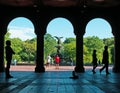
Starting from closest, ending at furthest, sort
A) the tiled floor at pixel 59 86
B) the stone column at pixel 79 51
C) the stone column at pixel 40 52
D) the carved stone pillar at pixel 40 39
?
the tiled floor at pixel 59 86, the carved stone pillar at pixel 40 39, the stone column at pixel 40 52, the stone column at pixel 79 51

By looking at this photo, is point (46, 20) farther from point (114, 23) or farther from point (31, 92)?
point (31, 92)

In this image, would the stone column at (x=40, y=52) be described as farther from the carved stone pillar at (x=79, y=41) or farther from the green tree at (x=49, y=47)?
the green tree at (x=49, y=47)

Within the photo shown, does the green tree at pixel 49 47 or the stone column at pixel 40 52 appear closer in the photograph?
the stone column at pixel 40 52

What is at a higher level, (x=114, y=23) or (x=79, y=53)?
(x=114, y=23)

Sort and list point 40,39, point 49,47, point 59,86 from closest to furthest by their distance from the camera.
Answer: point 59,86
point 40,39
point 49,47

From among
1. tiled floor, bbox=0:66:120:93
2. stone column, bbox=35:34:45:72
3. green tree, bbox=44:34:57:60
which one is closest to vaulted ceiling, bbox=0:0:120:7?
stone column, bbox=35:34:45:72

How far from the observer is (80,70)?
30297 millimetres

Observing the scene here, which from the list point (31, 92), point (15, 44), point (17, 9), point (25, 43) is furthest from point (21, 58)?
point (31, 92)

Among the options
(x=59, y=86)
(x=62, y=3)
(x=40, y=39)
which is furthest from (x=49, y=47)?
(x=59, y=86)

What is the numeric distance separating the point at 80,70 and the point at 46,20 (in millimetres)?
4505

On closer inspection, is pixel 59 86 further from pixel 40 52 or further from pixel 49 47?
pixel 49 47

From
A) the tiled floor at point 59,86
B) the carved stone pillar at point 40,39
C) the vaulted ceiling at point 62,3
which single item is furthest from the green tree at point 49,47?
the tiled floor at point 59,86

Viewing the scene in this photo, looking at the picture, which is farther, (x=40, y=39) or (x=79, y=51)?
(x=79, y=51)

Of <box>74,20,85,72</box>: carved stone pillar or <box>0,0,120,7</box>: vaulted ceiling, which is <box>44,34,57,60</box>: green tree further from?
<box>0,0,120,7</box>: vaulted ceiling
